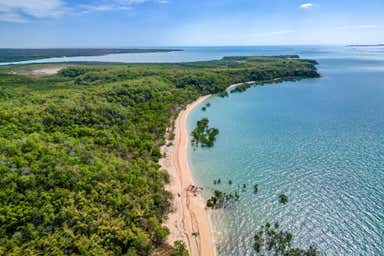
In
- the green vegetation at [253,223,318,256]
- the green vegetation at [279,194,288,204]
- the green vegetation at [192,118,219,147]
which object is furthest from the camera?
the green vegetation at [192,118,219,147]

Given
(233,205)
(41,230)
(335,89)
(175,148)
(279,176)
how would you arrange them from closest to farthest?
(41,230) → (233,205) → (279,176) → (175,148) → (335,89)

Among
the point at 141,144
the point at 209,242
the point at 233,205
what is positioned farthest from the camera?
the point at 141,144

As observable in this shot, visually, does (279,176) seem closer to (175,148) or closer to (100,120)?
(175,148)

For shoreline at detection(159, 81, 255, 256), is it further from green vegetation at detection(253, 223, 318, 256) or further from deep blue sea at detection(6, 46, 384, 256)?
green vegetation at detection(253, 223, 318, 256)

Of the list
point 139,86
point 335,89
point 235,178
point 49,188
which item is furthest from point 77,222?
point 335,89

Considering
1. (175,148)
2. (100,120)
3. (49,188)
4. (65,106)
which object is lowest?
(175,148)

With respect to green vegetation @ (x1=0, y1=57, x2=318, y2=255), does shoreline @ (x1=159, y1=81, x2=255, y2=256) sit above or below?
below

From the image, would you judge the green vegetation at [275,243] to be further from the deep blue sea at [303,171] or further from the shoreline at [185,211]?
the shoreline at [185,211]

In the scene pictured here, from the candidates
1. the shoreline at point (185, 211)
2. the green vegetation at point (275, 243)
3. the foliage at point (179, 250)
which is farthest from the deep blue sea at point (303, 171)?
the foliage at point (179, 250)

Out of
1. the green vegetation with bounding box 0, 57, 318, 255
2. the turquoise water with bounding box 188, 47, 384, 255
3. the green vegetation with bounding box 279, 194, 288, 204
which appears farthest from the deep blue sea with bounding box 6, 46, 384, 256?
the green vegetation with bounding box 0, 57, 318, 255
